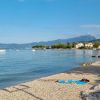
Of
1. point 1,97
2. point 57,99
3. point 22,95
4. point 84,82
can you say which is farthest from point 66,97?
point 84,82

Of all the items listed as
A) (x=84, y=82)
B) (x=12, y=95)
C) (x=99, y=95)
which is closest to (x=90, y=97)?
(x=99, y=95)

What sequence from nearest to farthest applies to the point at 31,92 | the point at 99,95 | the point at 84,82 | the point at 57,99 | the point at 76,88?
the point at 99,95 → the point at 57,99 → the point at 31,92 → the point at 76,88 → the point at 84,82

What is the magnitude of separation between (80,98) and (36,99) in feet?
8.13

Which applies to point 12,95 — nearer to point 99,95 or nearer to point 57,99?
point 57,99

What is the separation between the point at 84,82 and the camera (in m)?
19.0

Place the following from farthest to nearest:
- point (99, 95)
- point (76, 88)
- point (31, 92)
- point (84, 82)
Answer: point (84, 82) < point (76, 88) < point (31, 92) < point (99, 95)

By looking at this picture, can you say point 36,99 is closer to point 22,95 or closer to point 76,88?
point 22,95

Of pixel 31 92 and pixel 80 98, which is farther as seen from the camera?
pixel 31 92

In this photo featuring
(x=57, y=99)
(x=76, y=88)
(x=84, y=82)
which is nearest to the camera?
(x=57, y=99)

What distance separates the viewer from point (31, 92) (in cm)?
1522

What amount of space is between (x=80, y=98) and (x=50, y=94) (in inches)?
84.8

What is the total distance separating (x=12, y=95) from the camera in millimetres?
14398

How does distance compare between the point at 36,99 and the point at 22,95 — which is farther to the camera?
the point at 22,95

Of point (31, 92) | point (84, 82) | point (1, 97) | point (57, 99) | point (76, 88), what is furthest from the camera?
point (84, 82)
